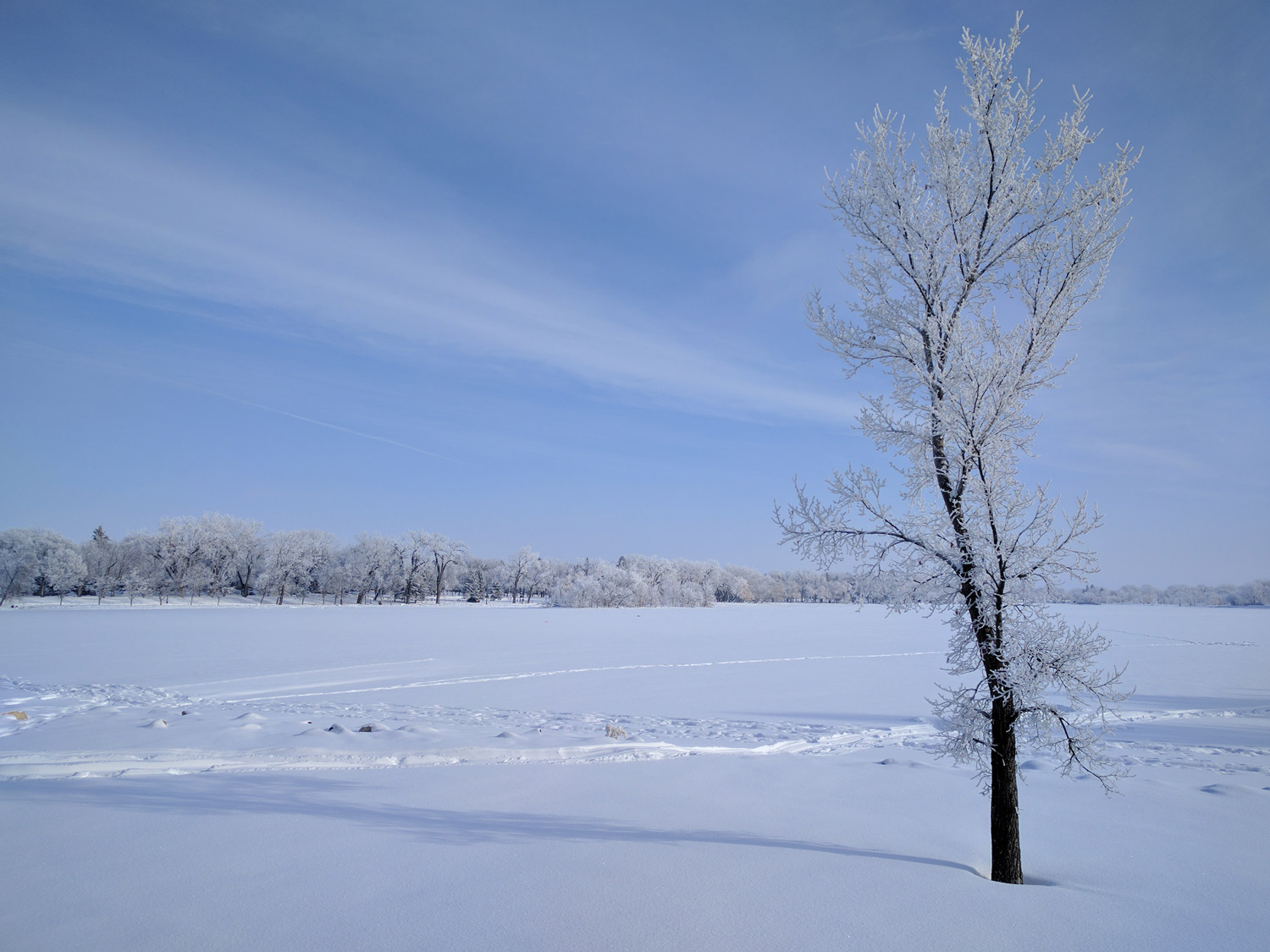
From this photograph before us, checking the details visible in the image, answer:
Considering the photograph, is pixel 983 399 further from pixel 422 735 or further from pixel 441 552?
pixel 441 552

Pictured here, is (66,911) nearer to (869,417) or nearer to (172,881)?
(172,881)

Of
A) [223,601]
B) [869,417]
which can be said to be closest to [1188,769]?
[869,417]

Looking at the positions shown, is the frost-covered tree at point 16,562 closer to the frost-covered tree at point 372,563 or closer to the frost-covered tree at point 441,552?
the frost-covered tree at point 372,563

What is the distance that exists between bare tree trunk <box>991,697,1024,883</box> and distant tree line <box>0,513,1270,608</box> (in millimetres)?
53087

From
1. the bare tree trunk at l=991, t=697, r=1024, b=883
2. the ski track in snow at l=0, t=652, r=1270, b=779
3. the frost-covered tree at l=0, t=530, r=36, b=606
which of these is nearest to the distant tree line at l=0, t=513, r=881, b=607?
the frost-covered tree at l=0, t=530, r=36, b=606

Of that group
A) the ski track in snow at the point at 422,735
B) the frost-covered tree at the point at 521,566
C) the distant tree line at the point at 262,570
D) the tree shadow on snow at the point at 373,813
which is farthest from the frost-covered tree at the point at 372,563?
the tree shadow on snow at the point at 373,813

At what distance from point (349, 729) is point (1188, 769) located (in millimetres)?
12179

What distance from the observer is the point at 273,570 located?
266 feet

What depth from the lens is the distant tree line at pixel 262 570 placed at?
218 ft

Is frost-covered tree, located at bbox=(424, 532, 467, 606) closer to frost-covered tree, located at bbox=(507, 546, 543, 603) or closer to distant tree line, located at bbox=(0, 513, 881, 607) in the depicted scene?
distant tree line, located at bbox=(0, 513, 881, 607)

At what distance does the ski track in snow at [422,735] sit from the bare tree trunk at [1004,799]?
4.47 m

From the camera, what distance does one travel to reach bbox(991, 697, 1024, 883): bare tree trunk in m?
4.80

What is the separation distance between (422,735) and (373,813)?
385cm

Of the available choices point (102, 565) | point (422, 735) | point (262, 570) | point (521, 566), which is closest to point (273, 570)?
point (262, 570)
